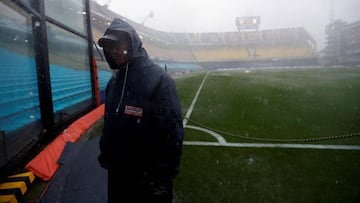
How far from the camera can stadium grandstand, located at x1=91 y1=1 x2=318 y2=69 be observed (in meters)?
61.7

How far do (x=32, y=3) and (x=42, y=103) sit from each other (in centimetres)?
168

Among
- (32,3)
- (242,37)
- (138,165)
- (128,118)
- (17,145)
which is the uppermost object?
(242,37)

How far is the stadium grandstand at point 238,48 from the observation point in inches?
2430

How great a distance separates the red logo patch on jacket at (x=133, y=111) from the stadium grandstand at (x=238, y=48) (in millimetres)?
58055

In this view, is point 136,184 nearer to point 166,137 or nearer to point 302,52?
point 166,137

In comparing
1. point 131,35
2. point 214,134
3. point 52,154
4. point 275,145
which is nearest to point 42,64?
point 52,154

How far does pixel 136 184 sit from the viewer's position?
1.96 meters

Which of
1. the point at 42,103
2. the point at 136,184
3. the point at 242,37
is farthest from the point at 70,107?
the point at 242,37

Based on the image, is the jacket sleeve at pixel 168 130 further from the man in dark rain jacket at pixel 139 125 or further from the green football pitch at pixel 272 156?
the green football pitch at pixel 272 156

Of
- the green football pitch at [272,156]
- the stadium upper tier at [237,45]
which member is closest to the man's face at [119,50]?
the green football pitch at [272,156]

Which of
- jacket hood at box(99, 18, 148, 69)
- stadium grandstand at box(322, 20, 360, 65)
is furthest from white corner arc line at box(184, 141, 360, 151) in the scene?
stadium grandstand at box(322, 20, 360, 65)

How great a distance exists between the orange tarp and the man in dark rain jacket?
1.78 metres

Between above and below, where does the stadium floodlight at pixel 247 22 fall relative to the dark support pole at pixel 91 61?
above

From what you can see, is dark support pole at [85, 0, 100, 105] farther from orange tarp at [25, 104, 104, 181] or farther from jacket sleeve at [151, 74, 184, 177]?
jacket sleeve at [151, 74, 184, 177]
